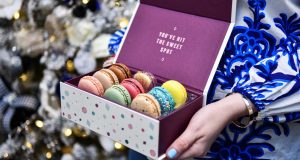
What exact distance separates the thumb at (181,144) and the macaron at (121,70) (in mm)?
174

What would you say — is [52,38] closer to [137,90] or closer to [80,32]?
[80,32]

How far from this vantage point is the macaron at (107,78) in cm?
75

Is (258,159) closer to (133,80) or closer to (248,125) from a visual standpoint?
(248,125)

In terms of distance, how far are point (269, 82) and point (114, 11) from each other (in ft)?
2.38

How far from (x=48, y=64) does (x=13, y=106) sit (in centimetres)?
23

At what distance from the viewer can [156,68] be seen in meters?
0.79

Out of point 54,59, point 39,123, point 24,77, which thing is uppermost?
point 54,59

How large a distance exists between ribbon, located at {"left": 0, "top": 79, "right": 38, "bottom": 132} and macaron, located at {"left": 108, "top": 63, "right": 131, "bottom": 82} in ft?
2.66

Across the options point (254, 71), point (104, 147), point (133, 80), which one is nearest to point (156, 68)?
point (133, 80)

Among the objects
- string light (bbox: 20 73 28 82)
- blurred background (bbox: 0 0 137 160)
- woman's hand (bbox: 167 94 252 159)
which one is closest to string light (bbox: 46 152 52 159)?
blurred background (bbox: 0 0 137 160)

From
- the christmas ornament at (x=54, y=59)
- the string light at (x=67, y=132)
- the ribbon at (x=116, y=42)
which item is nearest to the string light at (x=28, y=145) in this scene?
the string light at (x=67, y=132)

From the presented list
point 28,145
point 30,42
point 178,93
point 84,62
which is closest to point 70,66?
point 84,62

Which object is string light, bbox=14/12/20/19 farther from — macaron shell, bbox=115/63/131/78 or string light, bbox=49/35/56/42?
macaron shell, bbox=115/63/131/78

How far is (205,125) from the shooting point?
663mm
